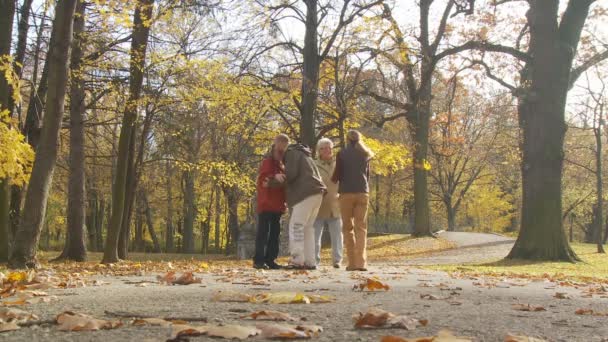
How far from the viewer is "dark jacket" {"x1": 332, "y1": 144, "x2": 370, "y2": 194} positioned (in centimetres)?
914

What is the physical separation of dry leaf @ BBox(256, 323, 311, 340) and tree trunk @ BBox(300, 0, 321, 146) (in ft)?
53.8

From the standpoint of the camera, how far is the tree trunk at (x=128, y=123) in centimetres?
1309

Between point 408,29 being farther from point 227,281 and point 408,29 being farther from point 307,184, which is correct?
point 227,281

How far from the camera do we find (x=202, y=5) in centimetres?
1248

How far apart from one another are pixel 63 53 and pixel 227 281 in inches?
200

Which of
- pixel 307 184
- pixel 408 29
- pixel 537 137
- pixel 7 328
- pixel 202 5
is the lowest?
pixel 7 328

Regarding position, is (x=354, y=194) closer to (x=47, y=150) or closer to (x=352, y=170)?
(x=352, y=170)

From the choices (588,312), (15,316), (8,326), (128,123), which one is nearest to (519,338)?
(588,312)

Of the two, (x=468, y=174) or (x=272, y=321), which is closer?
(x=272, y=321)

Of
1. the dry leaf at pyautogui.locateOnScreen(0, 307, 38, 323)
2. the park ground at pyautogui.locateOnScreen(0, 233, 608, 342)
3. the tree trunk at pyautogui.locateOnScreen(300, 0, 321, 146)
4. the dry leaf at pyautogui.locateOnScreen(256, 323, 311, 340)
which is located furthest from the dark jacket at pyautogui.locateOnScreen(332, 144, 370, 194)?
the tree trunk at pyautogui.locateOnScreen(300, 0, 321, 146)

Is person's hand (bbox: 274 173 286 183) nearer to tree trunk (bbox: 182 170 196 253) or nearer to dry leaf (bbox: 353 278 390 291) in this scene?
dry leaf (bbox: 353 278 390 291)

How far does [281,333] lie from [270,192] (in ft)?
20.1

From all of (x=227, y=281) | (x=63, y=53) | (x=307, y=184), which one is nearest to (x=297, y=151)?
(x=307, y=184)

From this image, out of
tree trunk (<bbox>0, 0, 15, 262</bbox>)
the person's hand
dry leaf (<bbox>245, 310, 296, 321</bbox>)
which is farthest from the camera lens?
tree trunk (<bbox>0, 0, 15, 262</bbox>)
